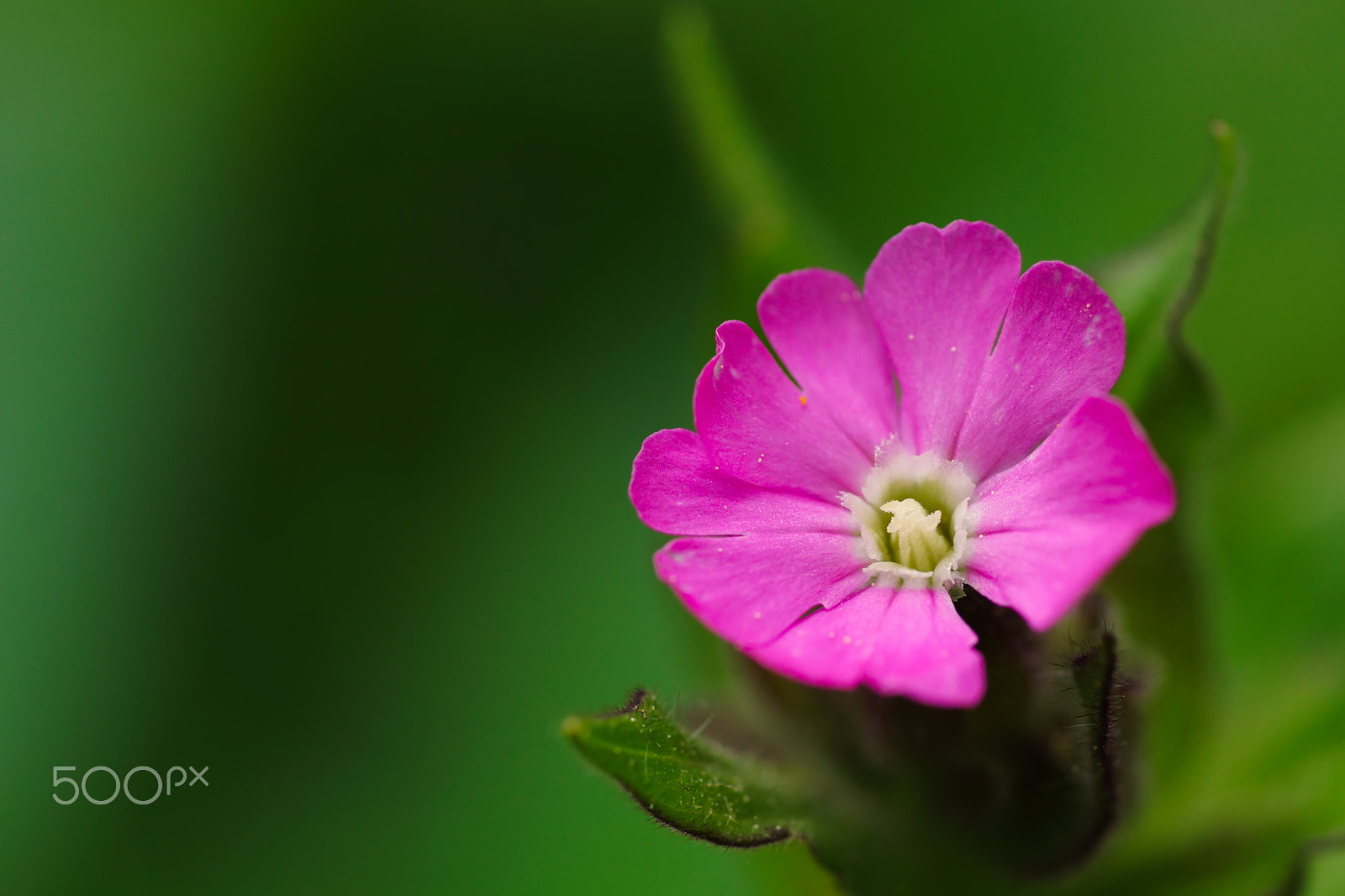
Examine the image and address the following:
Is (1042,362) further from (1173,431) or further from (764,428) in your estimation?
(1173,431)

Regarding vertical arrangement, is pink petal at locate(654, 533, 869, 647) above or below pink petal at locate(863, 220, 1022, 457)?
below

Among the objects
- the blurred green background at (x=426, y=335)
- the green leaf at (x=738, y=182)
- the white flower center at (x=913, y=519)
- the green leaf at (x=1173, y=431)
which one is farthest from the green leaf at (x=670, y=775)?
the blurred green background at (x=426, y=335)

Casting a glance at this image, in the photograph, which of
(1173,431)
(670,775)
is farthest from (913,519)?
(1173,431)

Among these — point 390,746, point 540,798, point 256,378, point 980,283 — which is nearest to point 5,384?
point 256,378

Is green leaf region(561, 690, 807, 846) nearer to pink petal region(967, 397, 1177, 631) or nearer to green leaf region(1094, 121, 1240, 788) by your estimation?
pink petal region(967, 397, 1177, 631)

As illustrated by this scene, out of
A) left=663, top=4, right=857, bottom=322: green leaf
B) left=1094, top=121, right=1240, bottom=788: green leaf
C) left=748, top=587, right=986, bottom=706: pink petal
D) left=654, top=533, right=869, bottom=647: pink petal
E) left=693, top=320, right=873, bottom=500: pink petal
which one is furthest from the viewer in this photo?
left=663, top=4, right=857, bottom=322: green leaf

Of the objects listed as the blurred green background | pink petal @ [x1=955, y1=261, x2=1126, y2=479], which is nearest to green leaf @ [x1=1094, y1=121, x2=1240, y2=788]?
pink petal @ [x1=955, y1=261, x2=1126, y2=479]
